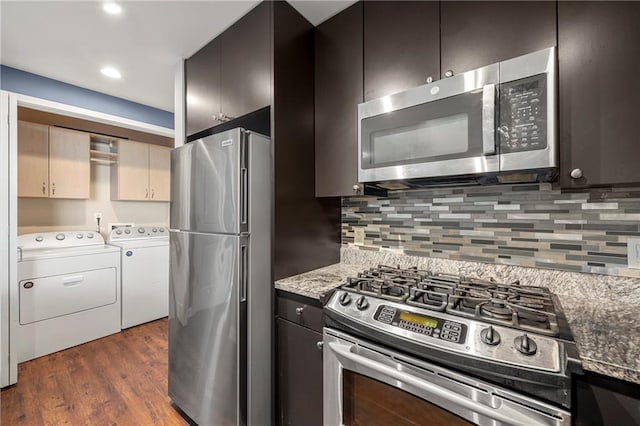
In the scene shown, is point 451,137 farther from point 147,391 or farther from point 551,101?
point 147,391

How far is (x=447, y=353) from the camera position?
0.85 meters

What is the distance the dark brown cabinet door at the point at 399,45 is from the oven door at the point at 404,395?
4.02 feet

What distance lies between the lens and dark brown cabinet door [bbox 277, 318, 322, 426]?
1.29m

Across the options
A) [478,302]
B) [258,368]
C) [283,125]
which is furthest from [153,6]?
[478,302]

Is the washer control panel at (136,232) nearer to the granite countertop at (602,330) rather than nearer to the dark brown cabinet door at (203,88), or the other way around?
the dark brown cabinet door at (203,88)

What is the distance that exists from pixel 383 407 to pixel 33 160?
12.7 ft

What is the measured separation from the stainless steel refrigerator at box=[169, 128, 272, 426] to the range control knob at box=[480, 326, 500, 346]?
103 cm

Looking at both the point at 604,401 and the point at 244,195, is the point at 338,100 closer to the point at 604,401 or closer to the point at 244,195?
the point at 244,195

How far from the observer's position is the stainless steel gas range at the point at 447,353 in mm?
744

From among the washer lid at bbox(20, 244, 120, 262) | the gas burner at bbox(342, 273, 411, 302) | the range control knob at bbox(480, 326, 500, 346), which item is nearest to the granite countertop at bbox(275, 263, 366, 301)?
the gas burner at bbox(342, 273, 411, 302)

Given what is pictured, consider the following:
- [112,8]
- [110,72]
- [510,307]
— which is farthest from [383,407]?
[110,72]

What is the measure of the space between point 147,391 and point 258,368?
119 centimetres

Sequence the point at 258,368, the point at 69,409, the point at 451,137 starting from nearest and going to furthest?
the point at 451,137, the point at 258,368, the point at 69,409

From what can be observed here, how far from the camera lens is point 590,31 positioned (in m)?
0.96
